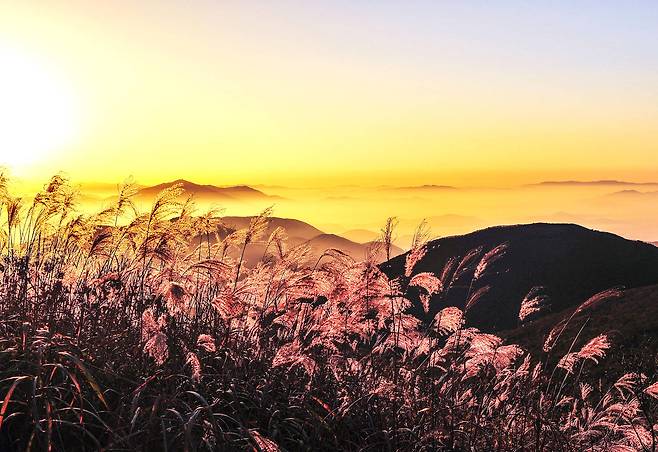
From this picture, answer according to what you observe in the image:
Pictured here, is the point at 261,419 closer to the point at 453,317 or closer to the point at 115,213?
the point at 453,317

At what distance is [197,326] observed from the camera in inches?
264

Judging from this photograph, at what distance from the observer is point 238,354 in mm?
5684

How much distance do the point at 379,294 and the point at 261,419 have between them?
68.0 inches

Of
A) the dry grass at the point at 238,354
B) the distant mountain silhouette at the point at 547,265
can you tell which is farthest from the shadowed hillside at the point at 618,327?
the dry grass at the point at 238,354

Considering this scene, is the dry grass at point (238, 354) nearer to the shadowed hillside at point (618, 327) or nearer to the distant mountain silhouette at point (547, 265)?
the shadowed hillside at point (618, 327)

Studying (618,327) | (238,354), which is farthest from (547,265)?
(238,354)

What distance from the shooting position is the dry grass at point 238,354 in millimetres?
4520

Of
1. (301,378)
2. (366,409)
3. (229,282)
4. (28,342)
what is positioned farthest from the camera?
(229,282)

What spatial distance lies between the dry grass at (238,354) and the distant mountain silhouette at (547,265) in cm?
3756

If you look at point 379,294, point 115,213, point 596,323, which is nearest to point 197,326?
point 379,294

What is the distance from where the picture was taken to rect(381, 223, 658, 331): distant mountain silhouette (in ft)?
164

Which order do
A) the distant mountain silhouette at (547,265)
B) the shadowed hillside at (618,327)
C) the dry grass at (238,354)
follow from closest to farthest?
the dry grass at (238,354), the shadowed hillside at (618,327), the distant mountain silhouette at (547,265)

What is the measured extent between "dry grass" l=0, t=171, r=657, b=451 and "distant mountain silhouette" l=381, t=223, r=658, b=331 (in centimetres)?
3756

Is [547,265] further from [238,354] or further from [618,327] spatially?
[238,354]
